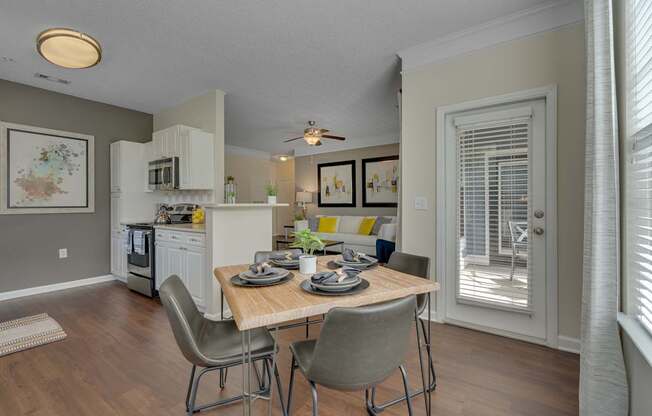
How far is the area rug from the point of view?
2.45 metres

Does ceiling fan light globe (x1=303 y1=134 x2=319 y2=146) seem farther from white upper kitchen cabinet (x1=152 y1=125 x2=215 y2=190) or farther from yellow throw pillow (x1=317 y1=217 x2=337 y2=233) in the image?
yellow throw pillow (x1=317 y1=217 x2=337 y2=233)

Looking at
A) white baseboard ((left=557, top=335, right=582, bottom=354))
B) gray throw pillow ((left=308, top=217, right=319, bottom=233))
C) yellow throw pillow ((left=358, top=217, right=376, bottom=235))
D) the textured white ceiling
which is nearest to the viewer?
white baseboard ((left=557, top=335, right=582, bottom=354))

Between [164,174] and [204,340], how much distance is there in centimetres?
324

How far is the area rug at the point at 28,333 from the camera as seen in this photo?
245 cm

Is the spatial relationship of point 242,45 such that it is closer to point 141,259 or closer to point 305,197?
point 141,259

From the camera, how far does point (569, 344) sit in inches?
91.2

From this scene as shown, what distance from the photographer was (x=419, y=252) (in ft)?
9.78

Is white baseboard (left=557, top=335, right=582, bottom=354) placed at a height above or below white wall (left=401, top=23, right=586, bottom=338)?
below

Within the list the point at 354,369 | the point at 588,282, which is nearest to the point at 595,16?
the point at 588,282

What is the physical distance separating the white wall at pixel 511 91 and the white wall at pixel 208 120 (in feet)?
7.94

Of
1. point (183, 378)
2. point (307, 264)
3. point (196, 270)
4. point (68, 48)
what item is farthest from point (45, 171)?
point (307, 264)

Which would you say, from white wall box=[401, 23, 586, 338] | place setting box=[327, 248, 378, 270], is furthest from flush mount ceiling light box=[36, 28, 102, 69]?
white wall box=[401, 23, 586, 338]

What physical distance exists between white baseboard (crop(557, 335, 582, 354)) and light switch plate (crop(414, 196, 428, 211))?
147cm

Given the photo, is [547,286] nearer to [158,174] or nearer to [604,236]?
[604,236]
